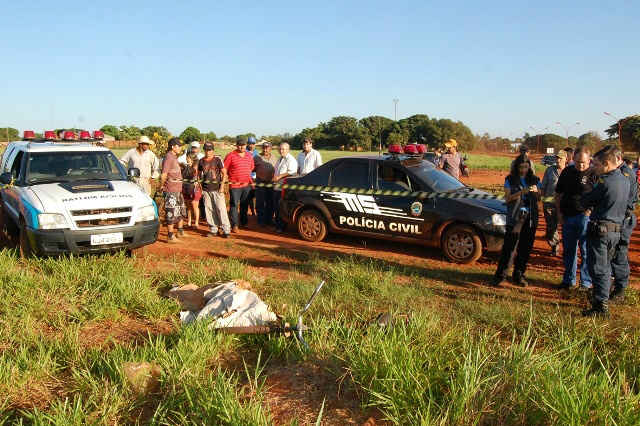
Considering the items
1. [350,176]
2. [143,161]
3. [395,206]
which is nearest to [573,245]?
[395,206]

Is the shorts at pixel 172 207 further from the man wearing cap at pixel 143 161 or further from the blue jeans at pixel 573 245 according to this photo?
the blue jeans at pixel 573 245

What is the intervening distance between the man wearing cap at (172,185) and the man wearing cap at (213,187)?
62 cm

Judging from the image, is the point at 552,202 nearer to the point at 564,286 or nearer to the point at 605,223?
the point at 564,286

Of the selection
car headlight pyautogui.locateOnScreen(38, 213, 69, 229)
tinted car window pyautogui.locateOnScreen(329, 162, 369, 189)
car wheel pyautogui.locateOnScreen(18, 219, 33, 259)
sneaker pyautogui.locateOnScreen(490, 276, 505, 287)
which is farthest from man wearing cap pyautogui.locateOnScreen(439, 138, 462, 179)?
car wheel pyautogui.locateOnScreen(18, 219, 33, 259)

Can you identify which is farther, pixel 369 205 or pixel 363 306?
pixel 369 205

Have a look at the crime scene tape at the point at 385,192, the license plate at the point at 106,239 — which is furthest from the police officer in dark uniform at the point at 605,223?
the license plate at the point at 106,239

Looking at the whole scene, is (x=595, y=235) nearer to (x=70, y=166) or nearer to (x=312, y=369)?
(x=312, y=369)

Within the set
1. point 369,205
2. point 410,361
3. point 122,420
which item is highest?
point 369,205

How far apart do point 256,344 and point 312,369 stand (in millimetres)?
812

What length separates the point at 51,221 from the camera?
278 inches

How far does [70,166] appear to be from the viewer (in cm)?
834

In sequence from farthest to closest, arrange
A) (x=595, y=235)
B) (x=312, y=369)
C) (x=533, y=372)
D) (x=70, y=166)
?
(x=70, y=166) < (x=595, y=235) < (x=312, y=369) < (x=533, y=372)

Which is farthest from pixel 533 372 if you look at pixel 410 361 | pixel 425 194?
pixel 425 194

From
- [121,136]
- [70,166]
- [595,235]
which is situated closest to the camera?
[595,235]
